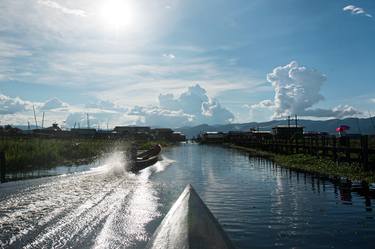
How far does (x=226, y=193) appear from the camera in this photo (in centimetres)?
2189

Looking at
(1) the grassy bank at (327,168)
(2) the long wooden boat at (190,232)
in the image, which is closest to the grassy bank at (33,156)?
(1) the grassy bank at (327,168)

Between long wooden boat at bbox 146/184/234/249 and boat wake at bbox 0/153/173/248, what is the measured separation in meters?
2.43

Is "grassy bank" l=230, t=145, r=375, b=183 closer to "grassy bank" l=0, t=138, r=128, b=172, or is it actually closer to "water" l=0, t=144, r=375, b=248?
"water" l=0, t=144, r=375, b=248

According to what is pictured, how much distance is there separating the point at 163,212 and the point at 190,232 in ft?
27.0

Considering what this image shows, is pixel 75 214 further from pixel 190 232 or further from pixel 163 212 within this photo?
pixel 190 232

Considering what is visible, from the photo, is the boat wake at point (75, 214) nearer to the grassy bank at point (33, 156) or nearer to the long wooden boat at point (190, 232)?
the long wooden boat at point (190, 232)

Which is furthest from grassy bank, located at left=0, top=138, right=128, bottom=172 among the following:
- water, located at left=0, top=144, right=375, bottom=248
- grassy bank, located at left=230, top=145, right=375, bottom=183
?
grassy bank, located at left=230, top=145, right=375, bottom=183

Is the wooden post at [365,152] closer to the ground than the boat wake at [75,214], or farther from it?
farther from it

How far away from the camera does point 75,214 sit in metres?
14.8

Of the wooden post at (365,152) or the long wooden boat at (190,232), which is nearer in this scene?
the long wooden boat at (190,232)

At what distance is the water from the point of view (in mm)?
12023

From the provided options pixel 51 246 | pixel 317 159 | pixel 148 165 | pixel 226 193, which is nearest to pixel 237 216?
pixel 226 193

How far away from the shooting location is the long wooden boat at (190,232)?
Answer: 784 cm

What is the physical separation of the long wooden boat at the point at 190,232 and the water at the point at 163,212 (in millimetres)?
2444
